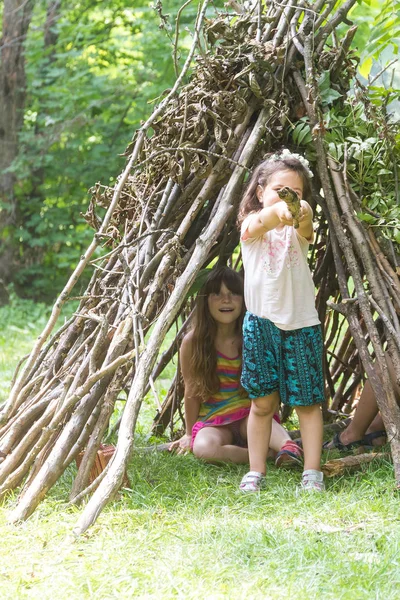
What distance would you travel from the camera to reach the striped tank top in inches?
139

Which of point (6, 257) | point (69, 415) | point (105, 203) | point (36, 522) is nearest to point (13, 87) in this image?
point (6, 257)

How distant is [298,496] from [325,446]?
2.77 ft

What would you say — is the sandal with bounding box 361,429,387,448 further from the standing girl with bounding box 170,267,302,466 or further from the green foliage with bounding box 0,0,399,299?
the green foliage with bounding box 0,0,399,299

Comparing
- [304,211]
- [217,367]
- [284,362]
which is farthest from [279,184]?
[217,367]

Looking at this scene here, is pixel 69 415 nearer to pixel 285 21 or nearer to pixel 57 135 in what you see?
pixel 285 21

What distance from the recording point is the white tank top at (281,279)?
2.99 m

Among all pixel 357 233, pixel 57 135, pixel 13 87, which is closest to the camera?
pixel 357 233

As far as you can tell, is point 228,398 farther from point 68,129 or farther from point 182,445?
point 68,129

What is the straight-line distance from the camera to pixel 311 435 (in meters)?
2.99

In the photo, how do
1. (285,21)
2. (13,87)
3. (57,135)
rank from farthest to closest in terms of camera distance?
(57,135) → (13,87) → (285,21)

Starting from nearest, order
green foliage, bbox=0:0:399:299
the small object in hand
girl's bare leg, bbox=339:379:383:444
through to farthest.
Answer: the small object in hand → girl's bare leg, bbox=339:379:383:444 → green foliage, bbox=0:0:399:299

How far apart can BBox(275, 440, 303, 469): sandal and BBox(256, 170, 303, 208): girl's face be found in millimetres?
1041

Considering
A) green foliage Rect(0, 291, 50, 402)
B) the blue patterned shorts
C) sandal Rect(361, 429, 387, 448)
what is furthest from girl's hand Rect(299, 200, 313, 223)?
green foliage Rect(0, 291, 50, 402)

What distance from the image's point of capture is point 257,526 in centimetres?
243
